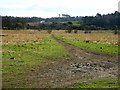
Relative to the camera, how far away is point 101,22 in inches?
5546

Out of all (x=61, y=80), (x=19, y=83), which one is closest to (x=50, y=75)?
(x=61, y=80)

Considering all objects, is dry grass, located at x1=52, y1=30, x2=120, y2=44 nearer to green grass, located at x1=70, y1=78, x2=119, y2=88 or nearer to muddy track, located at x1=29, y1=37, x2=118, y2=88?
muddy track, located at x1=29, y1=37, x2=118, y2=88

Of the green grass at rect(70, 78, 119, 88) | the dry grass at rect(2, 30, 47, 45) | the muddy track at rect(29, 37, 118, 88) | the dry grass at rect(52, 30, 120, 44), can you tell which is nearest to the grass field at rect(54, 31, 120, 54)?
the dry grass at rect(52, 30, 120, 44)

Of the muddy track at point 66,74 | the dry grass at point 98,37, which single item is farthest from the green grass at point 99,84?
the dry grass at point 98,37

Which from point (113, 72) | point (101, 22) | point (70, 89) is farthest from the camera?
point (101, 22)

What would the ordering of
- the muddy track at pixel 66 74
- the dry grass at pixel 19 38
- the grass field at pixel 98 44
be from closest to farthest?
1. the muddy track at pixel 66 74
2. the grass field at pixel 98 44
3. the dry grass at pixel 19 38

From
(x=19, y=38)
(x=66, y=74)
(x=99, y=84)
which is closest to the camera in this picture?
(x=99, y=84)

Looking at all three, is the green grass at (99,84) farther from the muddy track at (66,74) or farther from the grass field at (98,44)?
the grass field at (98,44)

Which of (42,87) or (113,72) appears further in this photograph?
(113,72)

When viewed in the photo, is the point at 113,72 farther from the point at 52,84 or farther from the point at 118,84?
Result: the point at 52,84

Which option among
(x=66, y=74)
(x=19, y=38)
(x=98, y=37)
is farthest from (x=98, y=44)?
(x=19, y=38)

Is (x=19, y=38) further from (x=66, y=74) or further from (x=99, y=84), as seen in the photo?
(x=99, y=84)

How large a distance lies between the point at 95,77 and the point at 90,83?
152cm

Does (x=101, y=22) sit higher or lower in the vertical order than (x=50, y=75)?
higher
